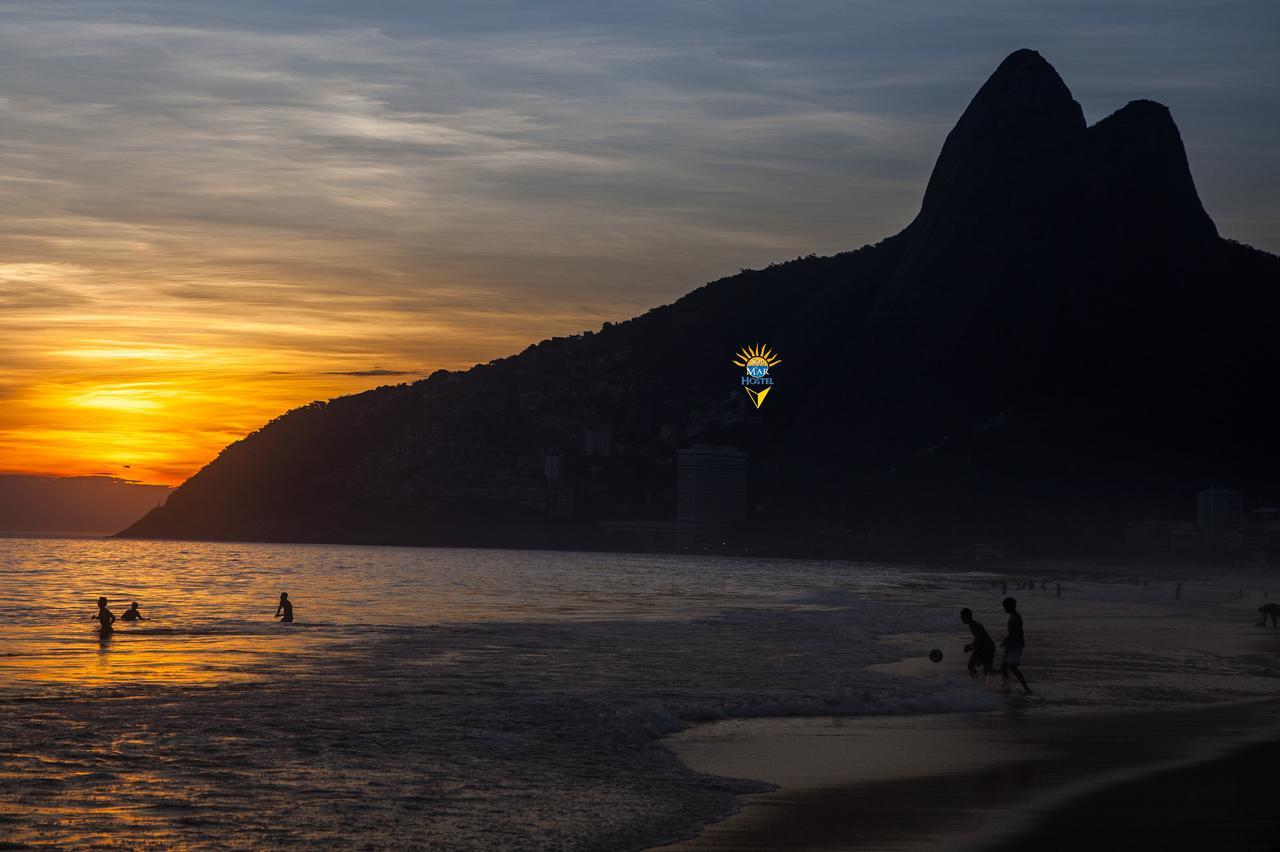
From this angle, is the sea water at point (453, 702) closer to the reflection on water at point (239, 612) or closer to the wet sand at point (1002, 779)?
the reflection on water at point (239, 612)

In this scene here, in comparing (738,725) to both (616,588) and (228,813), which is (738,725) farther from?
(616,588)

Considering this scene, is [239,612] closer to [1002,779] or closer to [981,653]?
[981,653]

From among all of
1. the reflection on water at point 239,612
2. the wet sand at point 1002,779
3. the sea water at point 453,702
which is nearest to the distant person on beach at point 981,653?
the sea water at point 453,702

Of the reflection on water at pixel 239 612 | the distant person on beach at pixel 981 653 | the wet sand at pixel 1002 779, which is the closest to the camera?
the wet sand at pixel 1002 779

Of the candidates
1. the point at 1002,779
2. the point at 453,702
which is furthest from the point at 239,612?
the point at 1002,779

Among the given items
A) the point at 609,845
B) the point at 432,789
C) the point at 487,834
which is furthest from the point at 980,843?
the point at 432,789

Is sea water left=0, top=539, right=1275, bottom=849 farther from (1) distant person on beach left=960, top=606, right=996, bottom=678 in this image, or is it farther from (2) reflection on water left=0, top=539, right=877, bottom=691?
(1) distant person on beach left=960, top=606, right=996, bottom=678
